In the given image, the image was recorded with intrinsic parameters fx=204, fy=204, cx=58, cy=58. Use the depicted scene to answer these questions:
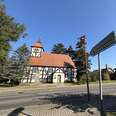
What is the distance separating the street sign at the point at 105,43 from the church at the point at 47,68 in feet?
129

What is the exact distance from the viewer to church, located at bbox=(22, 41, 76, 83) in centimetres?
4623

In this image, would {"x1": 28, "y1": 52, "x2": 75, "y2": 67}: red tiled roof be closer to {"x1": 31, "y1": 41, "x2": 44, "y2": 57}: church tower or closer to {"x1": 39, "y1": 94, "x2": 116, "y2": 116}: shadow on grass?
{"x1": 31, "y1": 41, "x2": 44, "y2": 57}: church tower

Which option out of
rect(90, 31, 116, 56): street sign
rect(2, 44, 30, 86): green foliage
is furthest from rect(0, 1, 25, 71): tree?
rect(90, 31, 116, 56): street sign

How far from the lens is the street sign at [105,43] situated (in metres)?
4.75

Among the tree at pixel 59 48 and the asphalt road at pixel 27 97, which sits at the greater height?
the tree at pixel 59 48

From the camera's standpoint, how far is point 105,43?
17.5ft

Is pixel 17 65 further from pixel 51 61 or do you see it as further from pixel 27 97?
pixel 27 97

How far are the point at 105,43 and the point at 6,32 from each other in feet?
104

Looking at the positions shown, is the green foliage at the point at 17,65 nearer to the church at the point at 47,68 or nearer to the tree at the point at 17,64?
the tree at the point at 17,64

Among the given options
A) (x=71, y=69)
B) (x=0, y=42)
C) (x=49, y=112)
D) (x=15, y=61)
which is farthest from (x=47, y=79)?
(x=49, y=112)

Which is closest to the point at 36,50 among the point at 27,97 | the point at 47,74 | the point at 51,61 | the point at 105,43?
the point at 51,61

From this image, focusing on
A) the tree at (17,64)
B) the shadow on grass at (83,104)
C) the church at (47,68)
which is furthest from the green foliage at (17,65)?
the shadow on grass at (83,104)

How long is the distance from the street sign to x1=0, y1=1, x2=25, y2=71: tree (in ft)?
95.1

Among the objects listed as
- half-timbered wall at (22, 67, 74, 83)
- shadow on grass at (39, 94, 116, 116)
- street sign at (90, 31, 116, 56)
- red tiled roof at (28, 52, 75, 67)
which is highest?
red tiled roof at (28, 52, 75, 67)
